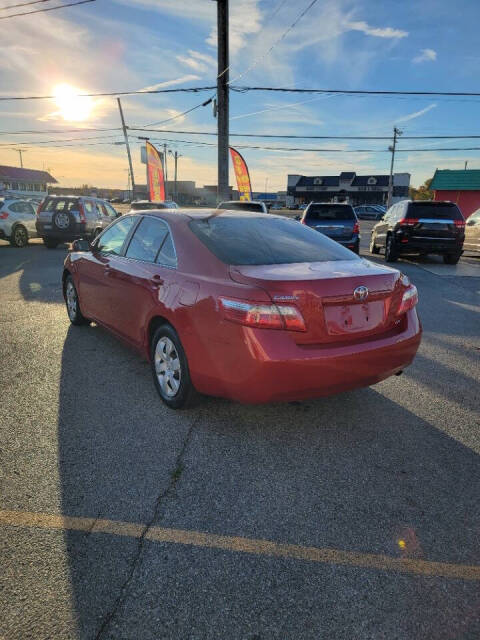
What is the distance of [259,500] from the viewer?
8.10 feet

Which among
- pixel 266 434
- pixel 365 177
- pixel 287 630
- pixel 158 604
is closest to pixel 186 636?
pixel 158 604

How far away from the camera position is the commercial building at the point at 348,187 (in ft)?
239

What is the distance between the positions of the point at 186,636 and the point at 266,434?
161cm

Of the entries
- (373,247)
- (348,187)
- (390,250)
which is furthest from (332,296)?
(348,187)

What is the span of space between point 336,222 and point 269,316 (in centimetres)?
1069

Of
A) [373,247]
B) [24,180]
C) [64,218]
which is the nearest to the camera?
[64,218]

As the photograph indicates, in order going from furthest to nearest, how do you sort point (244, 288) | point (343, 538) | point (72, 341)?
point (72, 341)
point (244, 288)
point (343, 538)

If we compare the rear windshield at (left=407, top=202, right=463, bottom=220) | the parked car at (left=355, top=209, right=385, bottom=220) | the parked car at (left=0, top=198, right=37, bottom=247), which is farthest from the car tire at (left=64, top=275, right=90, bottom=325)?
the parked car at (left=355, top=209, right=385, bottom=220)

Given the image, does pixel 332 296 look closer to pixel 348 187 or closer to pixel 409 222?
pixel 409 222

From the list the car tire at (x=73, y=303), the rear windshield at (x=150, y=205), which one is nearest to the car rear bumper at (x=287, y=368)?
the car tire at (x=73, y=303)

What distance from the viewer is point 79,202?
1547 centimetres

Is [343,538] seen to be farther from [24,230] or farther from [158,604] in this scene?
[24,230]

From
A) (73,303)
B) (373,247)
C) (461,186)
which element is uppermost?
(461,186)

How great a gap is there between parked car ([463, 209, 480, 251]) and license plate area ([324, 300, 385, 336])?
13224 millimetres
